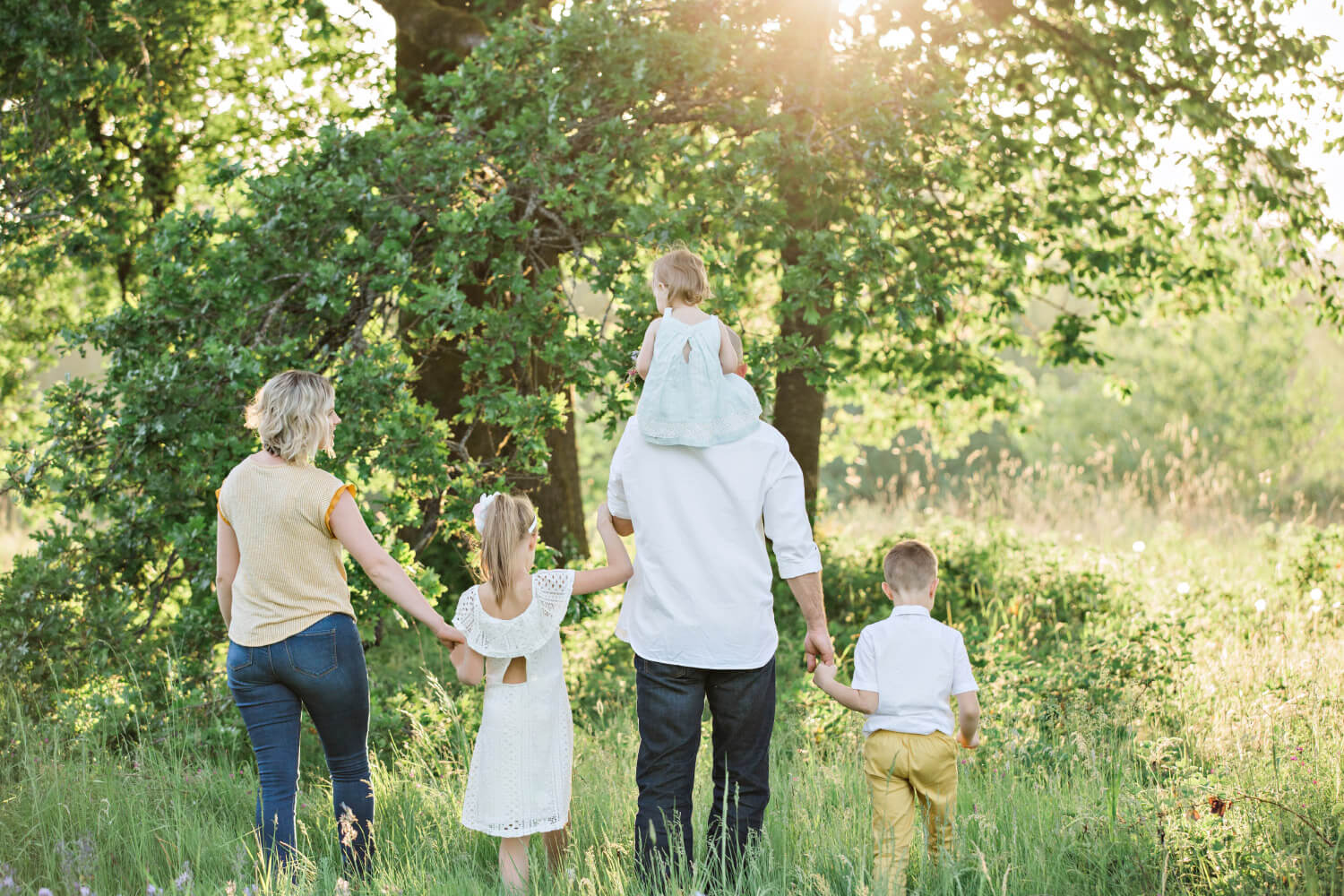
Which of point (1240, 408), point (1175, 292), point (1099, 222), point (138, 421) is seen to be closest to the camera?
point (138, 421)

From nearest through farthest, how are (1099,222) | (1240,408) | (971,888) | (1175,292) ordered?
(971,888) → (1099,222) → (1175,292) → (1240,408)

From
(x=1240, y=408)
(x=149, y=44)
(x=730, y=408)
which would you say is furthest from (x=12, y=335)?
(x=1240, y=408)

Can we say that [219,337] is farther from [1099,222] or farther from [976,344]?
[976,344]

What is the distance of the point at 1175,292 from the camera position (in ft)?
33.5

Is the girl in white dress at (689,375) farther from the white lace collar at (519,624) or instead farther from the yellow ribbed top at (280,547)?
the yellow ribbed top at (280,547)

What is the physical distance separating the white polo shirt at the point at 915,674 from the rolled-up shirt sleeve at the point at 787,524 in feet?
1.19

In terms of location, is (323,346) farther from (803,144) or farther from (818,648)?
(818,648)

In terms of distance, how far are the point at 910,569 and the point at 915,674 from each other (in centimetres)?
34

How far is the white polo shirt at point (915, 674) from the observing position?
3453 mm

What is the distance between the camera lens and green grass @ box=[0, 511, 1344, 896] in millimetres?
3430

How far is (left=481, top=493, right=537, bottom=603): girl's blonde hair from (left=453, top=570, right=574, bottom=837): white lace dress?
3.4 inches

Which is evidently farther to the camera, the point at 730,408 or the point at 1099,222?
the point at 1099,222

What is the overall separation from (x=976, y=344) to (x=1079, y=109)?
243 centimetres

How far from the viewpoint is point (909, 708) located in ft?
11.3
